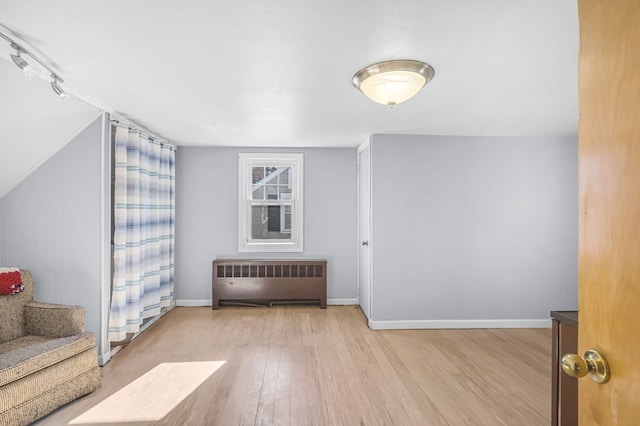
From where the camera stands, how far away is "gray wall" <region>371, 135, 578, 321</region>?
13.5 ft

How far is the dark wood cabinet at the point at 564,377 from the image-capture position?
1385 mm

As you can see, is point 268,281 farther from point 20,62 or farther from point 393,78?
point 20,62

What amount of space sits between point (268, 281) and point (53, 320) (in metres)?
2.56

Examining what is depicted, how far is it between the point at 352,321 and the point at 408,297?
77 cm

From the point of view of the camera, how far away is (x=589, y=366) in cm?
77

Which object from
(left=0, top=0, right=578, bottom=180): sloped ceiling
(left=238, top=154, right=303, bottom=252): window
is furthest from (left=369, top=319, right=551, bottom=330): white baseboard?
(left=0, top=0, right=578, bottom=180): sloped ceiling

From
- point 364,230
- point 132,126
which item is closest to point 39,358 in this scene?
point 132,126

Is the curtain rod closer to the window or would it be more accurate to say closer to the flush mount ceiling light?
the window

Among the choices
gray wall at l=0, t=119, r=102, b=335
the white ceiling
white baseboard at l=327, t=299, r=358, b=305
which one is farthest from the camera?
white baseboard at l=327, t=299, r=358, b=305

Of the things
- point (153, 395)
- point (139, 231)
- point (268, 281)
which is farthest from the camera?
point (268, 281)

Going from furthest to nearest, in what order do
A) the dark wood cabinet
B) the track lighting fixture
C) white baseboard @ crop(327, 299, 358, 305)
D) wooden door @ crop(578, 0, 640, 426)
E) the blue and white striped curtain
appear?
white baseboard @ crop(327, 299, 358, 305) → the blue and white striped curtain → the track lighting fixture → the dark wood cabinet → wooden door @ crop(578, 0, 640, 426)

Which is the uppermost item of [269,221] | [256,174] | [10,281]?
[256,174]

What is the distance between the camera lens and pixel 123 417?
2248 mm

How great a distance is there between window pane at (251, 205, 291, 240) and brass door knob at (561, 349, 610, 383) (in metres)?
4.44
